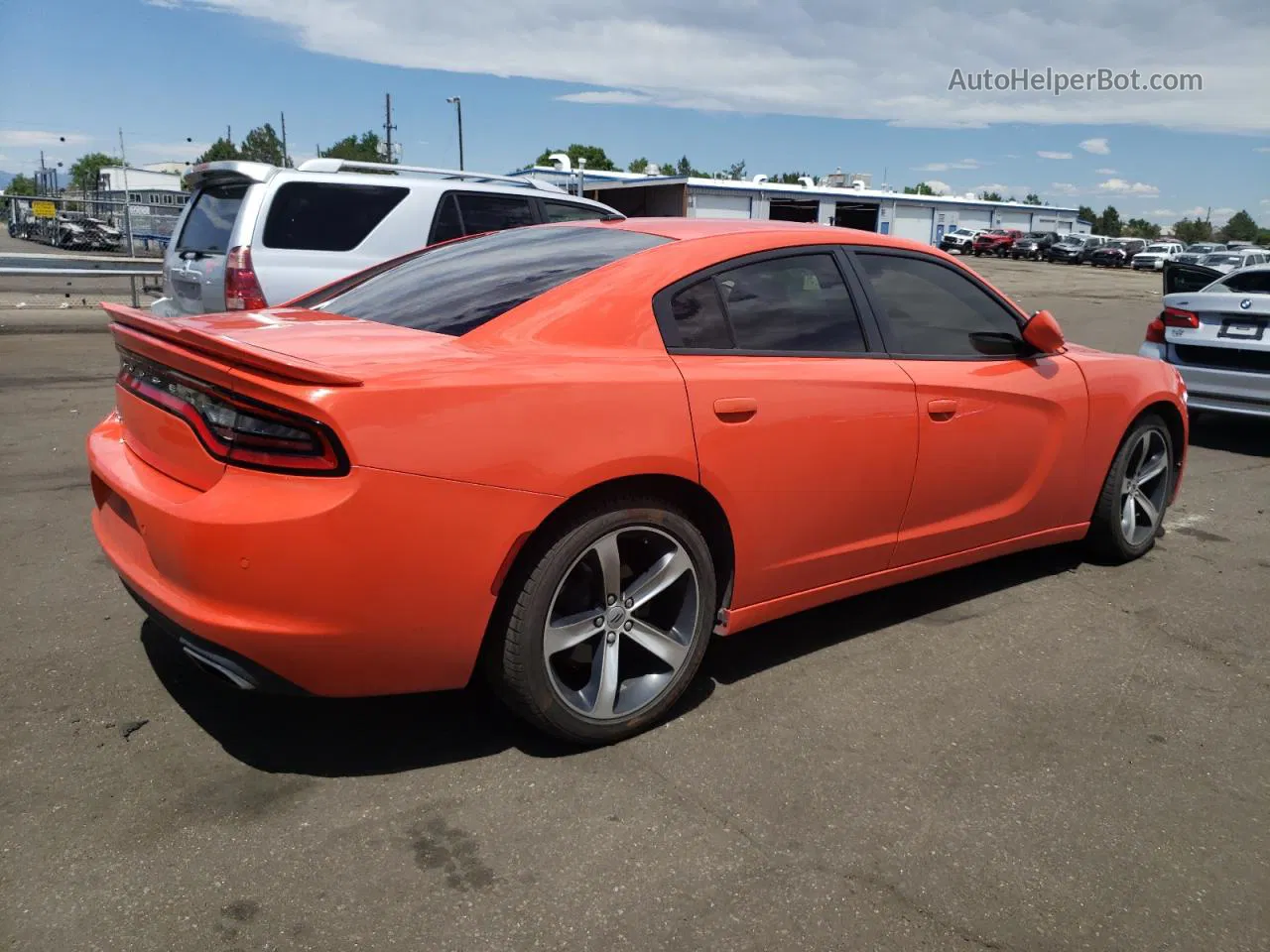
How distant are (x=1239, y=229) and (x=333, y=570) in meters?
146

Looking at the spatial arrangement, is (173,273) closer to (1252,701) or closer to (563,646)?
(563,646)

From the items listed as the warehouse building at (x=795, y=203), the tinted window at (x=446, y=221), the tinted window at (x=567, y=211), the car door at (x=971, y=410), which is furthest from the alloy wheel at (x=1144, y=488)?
the warehouse building at (x=795, y=203)

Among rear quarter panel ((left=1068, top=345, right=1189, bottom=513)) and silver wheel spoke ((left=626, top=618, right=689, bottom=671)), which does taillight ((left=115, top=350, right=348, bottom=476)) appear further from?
rear quarter panel ((left=1068, top=345, right=1189, bottom=513))

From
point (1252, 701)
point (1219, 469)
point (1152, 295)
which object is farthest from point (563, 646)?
point (1152, 295)

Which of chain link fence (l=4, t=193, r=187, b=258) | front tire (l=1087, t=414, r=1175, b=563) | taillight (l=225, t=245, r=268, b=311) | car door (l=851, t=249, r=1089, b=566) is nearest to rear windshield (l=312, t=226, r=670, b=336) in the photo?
car door (l=851, t=249, r=1089, b=566)

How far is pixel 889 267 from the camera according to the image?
3.82 metres

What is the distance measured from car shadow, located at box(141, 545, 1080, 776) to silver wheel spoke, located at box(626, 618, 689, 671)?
0.80 feet

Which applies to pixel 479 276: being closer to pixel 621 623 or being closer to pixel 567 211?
pixel 621 623

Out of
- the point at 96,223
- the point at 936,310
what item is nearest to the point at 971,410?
the point at 936,310

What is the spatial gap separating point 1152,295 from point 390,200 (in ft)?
101

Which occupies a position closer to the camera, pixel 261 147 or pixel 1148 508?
pixel 1148 508

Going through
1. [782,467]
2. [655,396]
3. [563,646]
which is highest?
[655,396]

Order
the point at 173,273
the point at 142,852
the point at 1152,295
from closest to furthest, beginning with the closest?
the point at 142,852 < the point at 173,273 < the point at 1152,295

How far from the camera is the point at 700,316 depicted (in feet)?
10.5
